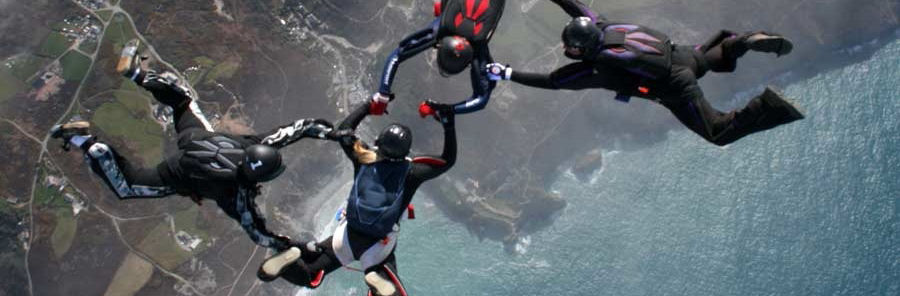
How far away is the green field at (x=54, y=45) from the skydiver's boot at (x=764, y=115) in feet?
107

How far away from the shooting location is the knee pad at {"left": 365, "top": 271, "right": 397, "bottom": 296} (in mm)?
12258

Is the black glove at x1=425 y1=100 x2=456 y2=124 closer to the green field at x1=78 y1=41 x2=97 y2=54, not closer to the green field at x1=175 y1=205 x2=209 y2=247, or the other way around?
the green field at x1=175 y1=205 x2=209 y2=247

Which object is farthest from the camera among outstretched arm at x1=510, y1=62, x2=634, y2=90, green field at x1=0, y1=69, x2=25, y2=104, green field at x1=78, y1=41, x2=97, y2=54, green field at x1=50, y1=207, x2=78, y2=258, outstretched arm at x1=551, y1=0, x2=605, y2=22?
green field at x1=50, y1=207, x2=78, y2=258

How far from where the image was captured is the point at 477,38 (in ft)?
41.2

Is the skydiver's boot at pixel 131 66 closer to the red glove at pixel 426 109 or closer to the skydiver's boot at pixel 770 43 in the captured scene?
the red glove at pixel 426 109

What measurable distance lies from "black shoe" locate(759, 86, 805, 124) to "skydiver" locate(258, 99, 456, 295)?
613 centimetres

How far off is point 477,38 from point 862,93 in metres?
51.6

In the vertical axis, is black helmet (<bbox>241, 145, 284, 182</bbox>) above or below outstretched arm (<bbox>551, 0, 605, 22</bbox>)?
below

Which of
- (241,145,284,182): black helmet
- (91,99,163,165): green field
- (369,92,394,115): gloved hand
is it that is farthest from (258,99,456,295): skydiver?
(91,99,163,165): green field

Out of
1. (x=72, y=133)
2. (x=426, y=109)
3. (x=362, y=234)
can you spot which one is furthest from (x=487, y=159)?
(x=72, y=133)

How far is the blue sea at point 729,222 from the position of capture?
150 ft

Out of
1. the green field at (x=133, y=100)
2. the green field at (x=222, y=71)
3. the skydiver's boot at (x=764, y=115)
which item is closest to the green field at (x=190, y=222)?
the green field at (x=133, y=100)

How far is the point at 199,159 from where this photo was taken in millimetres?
12000

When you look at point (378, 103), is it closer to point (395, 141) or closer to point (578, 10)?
point (395, 141)
